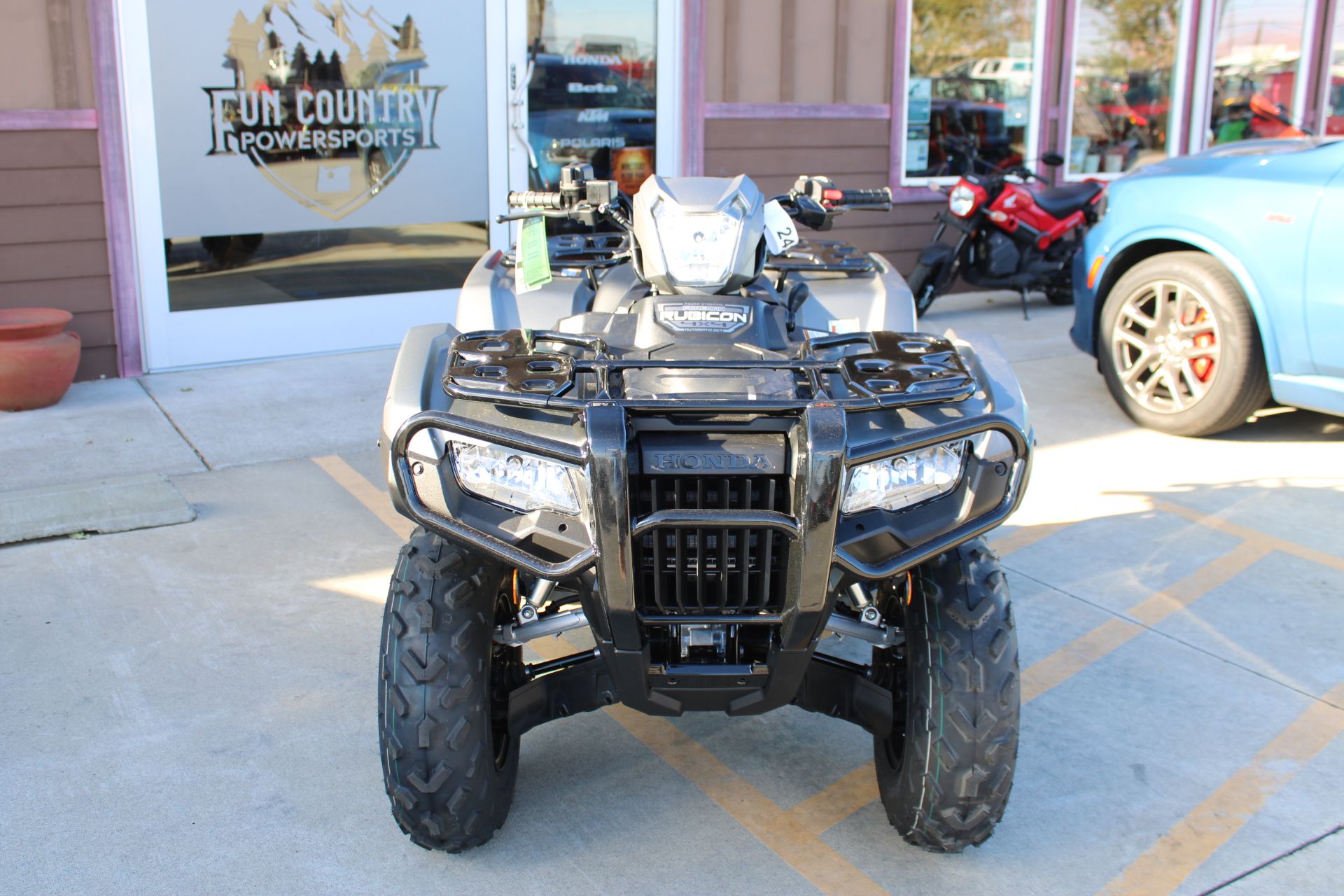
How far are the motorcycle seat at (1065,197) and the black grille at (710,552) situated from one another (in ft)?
22.6

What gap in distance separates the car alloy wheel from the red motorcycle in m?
2.29

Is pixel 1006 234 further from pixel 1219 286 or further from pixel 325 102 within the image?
pixel 325 102

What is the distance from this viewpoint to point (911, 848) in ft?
9.67

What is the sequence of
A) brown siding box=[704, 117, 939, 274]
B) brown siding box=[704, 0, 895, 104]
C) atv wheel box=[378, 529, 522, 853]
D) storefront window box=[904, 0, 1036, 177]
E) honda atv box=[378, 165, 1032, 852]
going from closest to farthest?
honda atv box=[378, 165, 1032, 852]
atv wheel box=[378, 529, 522, 853]
brown siding box=[704, 0, 895, 104]
brown siding box=[704, 117, 939, 274]
storefront window box=[904, 0, 1036, 177]

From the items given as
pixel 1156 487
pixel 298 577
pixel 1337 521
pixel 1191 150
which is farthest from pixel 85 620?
pixel 1191 150

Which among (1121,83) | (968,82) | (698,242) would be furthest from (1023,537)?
(1121,83)

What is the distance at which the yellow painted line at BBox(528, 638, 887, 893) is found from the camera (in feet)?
9.30

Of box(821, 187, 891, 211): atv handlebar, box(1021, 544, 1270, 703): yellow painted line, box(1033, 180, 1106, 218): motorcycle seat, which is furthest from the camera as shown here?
box(1033, 180, 1106, 218): motorcycle seat

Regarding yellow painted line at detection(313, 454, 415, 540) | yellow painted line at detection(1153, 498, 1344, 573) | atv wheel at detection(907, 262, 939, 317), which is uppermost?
atv wheel at detection(907, 262, 939, 317)

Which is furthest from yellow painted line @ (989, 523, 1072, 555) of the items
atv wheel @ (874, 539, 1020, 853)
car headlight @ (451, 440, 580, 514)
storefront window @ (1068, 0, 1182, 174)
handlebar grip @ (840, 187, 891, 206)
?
storefront window @ (1068, 0, 1182, 174)

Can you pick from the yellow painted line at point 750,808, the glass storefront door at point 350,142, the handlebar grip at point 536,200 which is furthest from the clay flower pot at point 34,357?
the yellow painted line at point 750,808

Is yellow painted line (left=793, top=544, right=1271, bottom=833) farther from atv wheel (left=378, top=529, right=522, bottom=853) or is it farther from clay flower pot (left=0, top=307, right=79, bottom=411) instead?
clay flower pot (left=0, top=307, right=79, bottom=411)

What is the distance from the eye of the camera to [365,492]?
5.17m

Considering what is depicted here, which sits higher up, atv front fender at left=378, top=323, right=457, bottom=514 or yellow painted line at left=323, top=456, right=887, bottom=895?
atv front fender at left=378, top=323, right=457, bottom=514
